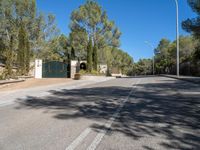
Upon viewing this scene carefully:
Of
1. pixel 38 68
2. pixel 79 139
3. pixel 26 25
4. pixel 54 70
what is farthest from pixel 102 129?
pixel 26 25

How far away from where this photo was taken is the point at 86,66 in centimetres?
4981

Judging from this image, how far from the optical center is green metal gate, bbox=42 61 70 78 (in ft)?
144

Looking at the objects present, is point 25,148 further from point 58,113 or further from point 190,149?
point 58,113

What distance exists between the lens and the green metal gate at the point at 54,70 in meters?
43.8

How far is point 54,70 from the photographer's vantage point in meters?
44.6

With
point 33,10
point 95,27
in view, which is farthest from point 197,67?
point 33,10

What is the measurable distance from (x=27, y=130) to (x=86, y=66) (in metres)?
42.0

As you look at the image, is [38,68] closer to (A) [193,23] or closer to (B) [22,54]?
(B) [22,54]

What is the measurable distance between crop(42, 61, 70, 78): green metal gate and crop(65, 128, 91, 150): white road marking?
36.4 metres

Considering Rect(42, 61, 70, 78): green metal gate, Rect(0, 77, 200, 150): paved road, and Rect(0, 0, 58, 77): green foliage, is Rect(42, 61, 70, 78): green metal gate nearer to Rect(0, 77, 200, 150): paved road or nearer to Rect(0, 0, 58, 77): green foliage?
Rect(0, 0, 58, 77): green foliage

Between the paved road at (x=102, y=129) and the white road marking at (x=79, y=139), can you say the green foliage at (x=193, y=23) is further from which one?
the white road marking at (x=79, y=139)

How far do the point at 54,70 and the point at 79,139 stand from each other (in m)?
38.2

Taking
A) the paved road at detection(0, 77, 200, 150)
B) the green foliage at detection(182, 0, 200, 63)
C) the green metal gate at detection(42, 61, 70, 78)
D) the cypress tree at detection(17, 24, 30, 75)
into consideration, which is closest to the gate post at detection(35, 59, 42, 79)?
the green metal gate at detection(42, 61, 70, 78)

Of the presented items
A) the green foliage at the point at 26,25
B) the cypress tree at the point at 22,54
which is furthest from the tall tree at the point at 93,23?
the cypress tree at the point at 22,54
